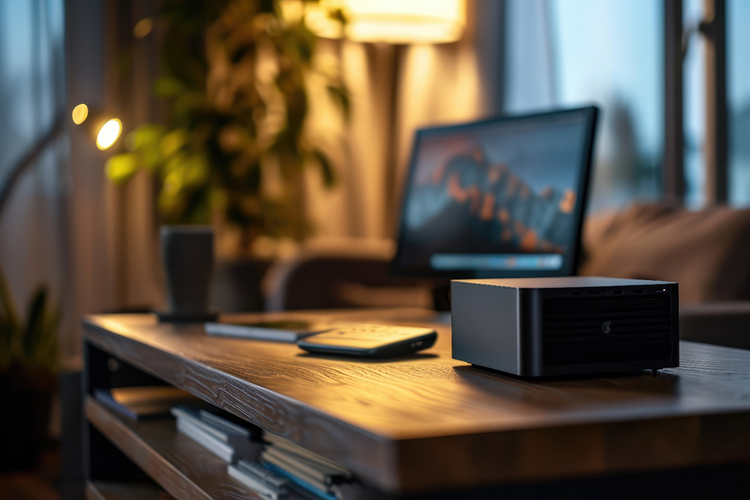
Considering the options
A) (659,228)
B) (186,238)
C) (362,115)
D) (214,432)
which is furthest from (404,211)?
(362,115)

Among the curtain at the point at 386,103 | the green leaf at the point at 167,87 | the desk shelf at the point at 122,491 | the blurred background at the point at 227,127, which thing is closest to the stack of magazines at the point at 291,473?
the desk shelf at the point at 122,491

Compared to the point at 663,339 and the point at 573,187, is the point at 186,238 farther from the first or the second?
the point at 663,339

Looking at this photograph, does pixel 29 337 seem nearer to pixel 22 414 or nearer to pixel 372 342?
pixel 22 414

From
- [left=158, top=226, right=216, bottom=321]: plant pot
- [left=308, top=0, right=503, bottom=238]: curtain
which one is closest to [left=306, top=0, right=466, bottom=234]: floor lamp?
[left=308, top=0, right=503, bottom=238]: curtain

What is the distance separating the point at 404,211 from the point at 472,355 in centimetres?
96

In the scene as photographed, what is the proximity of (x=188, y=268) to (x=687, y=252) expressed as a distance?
994 mm

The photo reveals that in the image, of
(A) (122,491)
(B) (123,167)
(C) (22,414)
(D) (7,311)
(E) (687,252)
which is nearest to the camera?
(A) (122,491)

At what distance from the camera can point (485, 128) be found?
1.57 meters

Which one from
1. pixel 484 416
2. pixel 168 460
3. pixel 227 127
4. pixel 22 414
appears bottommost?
pixel 22 414

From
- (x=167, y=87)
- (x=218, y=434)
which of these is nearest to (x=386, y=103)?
(x=167, y=87)

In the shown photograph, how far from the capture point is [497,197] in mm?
1497

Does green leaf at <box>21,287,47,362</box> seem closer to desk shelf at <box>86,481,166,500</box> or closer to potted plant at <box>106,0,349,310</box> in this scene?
potted plant at <box>106,0,349,310</box>

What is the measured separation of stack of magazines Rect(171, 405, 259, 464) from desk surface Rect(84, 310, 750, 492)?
182 millimetres

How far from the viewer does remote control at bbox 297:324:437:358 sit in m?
0.89
